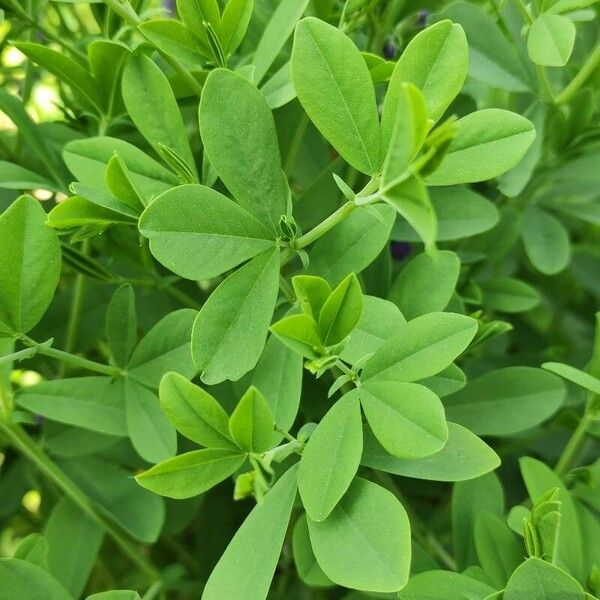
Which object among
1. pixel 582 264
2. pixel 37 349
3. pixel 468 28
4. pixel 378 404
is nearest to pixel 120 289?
pixel 37 349

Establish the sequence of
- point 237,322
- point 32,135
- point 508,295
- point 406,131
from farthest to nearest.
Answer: point 508,295 → point 32,135 → point 237,322 → point 406,131

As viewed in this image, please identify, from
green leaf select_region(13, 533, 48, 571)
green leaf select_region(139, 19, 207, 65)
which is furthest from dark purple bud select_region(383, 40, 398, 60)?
green leaf select_region(13, 533, 48, 571)

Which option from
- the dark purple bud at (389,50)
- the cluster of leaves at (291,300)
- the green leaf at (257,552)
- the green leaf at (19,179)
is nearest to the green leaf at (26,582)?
the cluster of leaves at (291,300)

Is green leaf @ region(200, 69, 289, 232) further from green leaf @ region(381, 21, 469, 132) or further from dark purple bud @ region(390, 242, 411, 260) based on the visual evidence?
dark purple bud @ region(390, 242, 411, 260)

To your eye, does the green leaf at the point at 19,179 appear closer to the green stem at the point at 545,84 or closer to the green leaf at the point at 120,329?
the green leaf at the point at 120,329

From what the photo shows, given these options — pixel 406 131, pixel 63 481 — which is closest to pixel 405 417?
pixel 406 131

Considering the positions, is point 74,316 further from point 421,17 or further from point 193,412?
point 421,17
